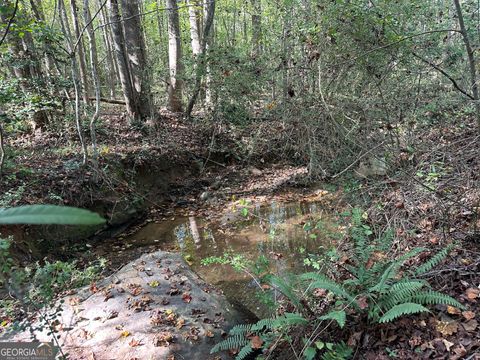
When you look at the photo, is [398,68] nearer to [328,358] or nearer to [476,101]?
[476,101]

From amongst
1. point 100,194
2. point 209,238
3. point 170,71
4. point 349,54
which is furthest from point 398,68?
point 170,71

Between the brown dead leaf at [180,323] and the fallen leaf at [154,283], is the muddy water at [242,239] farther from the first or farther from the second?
the brown dead leaf at [180,323]

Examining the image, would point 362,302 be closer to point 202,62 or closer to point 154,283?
point 154,283

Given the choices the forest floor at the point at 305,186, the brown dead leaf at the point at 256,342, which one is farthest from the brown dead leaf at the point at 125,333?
the forest floor at the point at 305,186

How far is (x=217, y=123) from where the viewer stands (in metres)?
10.1

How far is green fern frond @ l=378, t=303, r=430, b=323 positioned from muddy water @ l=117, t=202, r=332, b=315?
220 cm

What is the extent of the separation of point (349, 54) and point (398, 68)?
0.99 m

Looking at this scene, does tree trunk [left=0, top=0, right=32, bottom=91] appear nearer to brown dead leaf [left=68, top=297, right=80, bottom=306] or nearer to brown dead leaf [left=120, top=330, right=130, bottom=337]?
brown dead leaf [left=68, top=297, right=80, bottom=306]

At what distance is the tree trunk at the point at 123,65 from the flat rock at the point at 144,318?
6473 millimetres

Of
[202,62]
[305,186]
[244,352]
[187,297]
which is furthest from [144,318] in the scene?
[202,62]

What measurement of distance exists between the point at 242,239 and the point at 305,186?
9.79 ft

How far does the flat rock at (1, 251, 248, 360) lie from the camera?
319cm

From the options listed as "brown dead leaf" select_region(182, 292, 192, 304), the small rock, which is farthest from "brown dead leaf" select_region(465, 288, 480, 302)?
the small rock

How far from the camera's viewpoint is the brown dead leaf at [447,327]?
269cm
